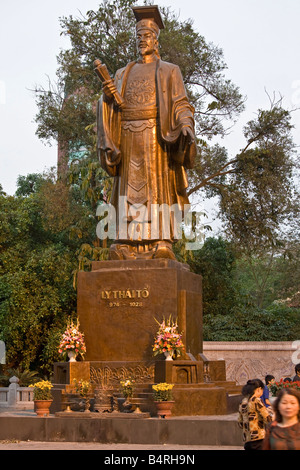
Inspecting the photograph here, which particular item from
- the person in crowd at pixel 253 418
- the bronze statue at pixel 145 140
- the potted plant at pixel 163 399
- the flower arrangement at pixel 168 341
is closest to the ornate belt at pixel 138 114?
the bronze statue at pixel 145 140

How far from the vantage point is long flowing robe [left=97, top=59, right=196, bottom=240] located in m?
12.0

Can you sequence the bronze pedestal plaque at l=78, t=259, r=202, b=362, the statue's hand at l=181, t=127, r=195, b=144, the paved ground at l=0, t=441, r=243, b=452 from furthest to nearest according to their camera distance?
1. the statue's hand at l=181, t=127, r=195, b=144
2. the bronze pedestal plaque at l=78, t=259, r=202, b=362
3. the paved ground at l=0, t=441, r=243, b=452

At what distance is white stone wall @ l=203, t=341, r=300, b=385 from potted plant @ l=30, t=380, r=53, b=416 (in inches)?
422

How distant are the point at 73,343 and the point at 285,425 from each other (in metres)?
6.72

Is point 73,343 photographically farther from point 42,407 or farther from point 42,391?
point 42,407

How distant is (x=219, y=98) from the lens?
Answer: 23.5 meters

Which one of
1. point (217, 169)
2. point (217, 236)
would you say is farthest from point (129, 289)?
point (217, 236)

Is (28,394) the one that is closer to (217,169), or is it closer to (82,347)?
(82,347)

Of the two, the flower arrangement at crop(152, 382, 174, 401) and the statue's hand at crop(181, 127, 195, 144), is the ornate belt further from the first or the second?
the flower arrangement at crop(152, 382, 174, 401)

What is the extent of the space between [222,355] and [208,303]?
390 cm

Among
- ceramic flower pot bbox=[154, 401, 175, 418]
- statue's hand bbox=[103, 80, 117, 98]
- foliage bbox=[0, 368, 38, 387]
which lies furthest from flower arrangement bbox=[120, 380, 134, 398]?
foliage bbox=[0, 368, 38, 387]

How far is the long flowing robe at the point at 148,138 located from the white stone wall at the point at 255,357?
915 centimetres

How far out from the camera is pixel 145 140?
12.2 m
